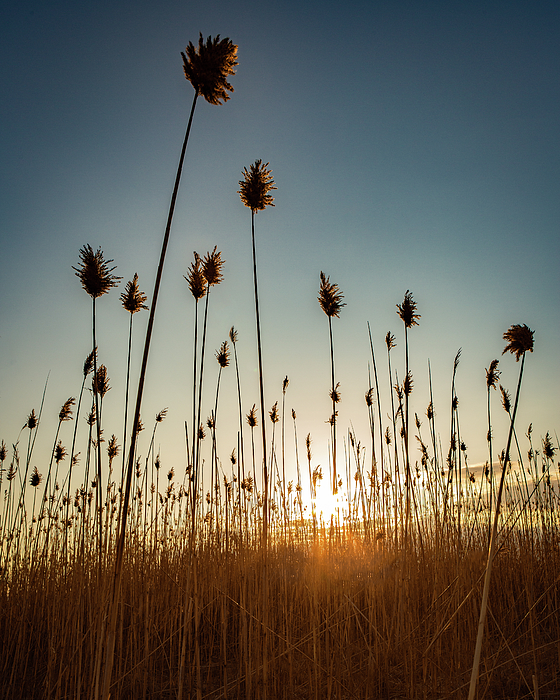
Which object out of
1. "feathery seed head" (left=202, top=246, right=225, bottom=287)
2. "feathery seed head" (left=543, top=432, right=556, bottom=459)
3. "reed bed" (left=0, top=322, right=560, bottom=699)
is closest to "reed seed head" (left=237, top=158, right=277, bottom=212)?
"feathery seed head" (left=202, top=246, right=225, bottom=287)

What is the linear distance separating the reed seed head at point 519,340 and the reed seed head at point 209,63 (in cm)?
151

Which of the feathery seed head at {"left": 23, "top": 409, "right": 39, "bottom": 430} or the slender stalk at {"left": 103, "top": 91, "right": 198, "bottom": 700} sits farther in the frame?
the feathery seed head at {"left": 23, "top": 409, "right": 39, "bottom": 430}

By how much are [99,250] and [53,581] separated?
10.5ft

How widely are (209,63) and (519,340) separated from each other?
5.33ft

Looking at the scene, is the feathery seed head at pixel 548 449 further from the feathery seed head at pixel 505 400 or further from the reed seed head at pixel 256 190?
the reed seed head at pixel 256 190

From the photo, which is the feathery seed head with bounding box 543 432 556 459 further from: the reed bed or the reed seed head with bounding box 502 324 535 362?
the reed seed head with bounding box 502 324 535 362

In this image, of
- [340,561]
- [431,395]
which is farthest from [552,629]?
[431,395]

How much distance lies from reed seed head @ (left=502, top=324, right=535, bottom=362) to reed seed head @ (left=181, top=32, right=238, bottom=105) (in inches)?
59.5

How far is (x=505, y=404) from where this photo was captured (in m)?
4.39

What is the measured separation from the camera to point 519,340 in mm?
1708

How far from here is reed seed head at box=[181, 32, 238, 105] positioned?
59.8 inches

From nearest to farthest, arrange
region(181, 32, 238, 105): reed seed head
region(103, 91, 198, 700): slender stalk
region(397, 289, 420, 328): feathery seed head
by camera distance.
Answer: region(103, 91, 198, 700): slender stalk < region(181, 32, 238, 105): reed seed head < region(397, 289, 420, 328): feathery seed head

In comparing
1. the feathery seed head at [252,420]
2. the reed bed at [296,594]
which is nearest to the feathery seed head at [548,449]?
the reed bed at [296,594]

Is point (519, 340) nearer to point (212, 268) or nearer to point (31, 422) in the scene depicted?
point (212, 268)
